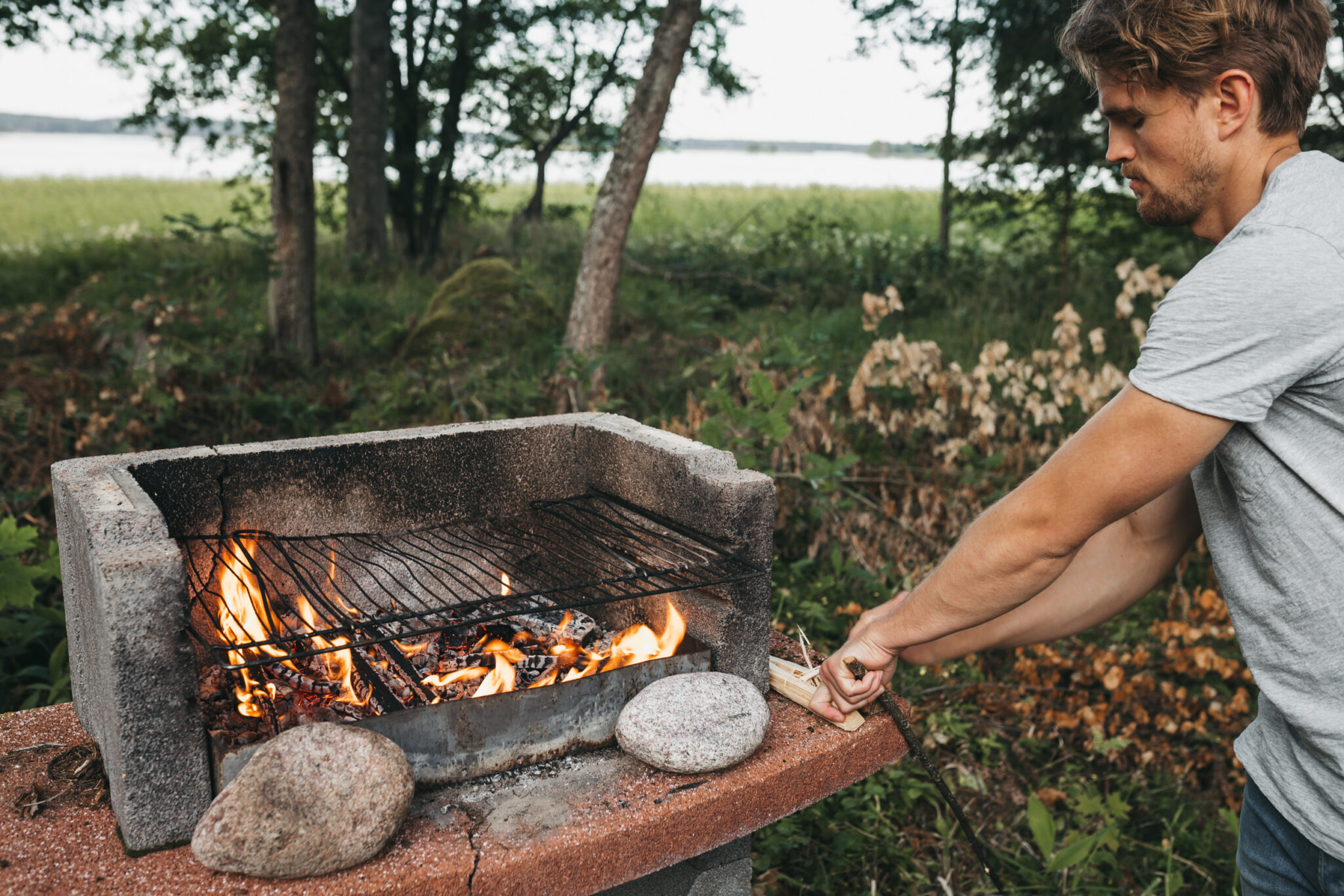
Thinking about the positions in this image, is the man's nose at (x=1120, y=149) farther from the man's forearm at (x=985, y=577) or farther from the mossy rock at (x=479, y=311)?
the mossy rock at (x=479, y=311)

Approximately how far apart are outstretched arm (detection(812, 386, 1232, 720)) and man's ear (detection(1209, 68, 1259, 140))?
1.56 ft

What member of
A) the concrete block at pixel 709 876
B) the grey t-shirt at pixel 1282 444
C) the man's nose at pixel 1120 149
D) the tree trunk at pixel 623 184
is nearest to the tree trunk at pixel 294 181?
the tree trunk at pixel 623 184

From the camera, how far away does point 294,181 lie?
23.8 ft

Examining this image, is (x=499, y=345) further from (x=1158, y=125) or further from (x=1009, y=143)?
(x=1158, y=125)

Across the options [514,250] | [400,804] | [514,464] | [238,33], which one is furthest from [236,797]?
[238,33]

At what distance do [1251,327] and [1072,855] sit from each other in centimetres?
202

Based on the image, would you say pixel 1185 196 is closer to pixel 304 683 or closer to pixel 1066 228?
pixel 304 683

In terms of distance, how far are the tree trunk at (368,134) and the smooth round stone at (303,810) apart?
10191mm

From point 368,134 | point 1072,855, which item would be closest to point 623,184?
point 1072,855

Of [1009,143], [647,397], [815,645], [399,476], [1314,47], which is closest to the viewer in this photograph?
[1314,47]

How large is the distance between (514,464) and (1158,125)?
1.81 meters

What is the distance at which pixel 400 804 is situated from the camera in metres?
1.70

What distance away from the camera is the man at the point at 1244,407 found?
4.44 feet

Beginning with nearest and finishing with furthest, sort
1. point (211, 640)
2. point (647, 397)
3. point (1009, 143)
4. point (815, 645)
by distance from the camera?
point (211, 640) → point (815, 645) → point (647, 397) → point (1009, 143)
